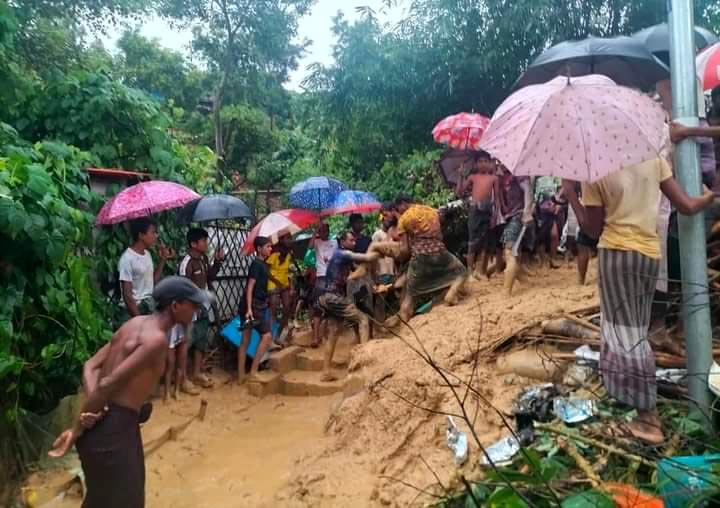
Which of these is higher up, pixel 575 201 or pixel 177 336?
pixel 575 201

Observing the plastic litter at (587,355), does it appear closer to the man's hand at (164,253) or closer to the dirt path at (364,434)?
the dirt path at (364,434)

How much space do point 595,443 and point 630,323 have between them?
650mm

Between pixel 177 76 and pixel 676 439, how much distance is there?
1656cm

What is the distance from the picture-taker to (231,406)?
644cm

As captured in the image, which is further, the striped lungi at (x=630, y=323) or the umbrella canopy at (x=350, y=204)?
the umbrella canopy at (x=350, y=204)

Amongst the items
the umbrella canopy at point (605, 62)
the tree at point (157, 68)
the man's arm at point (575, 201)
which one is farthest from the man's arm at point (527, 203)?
the tree at point (157, 68)

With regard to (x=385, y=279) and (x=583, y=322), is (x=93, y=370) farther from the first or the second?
(x=385, y=279)

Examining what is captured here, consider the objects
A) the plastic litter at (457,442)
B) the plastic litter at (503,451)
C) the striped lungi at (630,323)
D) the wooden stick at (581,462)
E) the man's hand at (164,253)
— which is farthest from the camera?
the man's hand at (164,253)

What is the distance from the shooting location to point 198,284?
6.45m

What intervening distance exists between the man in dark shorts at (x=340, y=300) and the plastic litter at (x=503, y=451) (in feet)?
10.6

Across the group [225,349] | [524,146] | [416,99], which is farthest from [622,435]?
[416,99]

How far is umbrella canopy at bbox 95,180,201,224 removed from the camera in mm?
5711

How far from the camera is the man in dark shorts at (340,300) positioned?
6.59 metres

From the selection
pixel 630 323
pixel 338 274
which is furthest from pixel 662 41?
pixel 338 274
